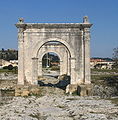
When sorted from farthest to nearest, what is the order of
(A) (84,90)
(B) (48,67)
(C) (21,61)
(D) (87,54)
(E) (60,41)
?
1. (B) (48,67)
2. (E) (60,41)
3. (D) (87,54)
4. (C) (21,61)
5. (A) (84,90)

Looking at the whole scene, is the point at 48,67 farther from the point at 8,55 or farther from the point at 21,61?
the point at 21,61

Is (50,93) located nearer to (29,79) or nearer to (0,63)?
(29,79)

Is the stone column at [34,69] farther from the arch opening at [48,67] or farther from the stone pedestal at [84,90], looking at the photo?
the arch opening at [48,67]

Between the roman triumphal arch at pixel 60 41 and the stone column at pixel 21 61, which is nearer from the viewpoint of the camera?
the stone column at pixel 21 61

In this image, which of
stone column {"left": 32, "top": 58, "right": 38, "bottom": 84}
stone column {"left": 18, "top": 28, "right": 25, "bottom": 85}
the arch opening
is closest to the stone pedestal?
stone column {"left": 32, "top": 58, "right": 38, "bottom": 84}

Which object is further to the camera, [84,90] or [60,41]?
[60,41]

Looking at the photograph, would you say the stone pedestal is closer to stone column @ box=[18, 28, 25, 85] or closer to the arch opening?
stone column @ box=[18, 28, 25, 85]

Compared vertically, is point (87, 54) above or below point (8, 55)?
below

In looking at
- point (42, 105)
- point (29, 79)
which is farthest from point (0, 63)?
point (42, 105)

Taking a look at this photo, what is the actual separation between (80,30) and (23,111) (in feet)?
39.8

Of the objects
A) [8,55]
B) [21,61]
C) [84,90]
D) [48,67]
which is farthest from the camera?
[8,55]

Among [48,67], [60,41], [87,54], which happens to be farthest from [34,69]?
[48,67]

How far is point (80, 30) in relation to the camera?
2566 cm

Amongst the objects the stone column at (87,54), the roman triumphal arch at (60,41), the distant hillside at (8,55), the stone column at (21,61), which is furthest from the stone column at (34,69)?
the distant hillside at (8,55)
